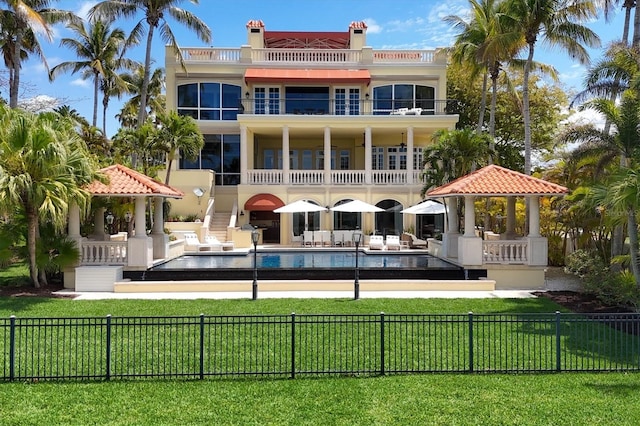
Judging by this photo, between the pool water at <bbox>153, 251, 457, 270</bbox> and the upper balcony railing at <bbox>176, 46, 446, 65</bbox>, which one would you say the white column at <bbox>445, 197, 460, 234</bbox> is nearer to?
the pool water at <bbox>153, 251, 457, 270</bbox>

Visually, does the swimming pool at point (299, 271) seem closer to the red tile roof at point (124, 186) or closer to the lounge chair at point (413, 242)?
the red tile roof at point (124, 186)

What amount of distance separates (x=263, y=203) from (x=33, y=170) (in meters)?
15.5

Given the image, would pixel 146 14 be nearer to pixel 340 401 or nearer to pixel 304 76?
pixel 304 76

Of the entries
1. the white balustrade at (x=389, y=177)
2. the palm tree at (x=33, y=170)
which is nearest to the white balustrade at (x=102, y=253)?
the palm tree at (x=33, y=170)

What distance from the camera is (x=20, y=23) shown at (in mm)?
22516

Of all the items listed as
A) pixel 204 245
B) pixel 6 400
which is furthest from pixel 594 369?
pixel 204 245

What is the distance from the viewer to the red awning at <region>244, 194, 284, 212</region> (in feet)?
96.5

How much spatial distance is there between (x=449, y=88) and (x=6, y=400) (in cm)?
3872

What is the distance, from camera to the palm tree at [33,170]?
1422 centimetres

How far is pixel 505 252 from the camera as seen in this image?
59.0 ft

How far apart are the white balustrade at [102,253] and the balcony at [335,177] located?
13.3 meters

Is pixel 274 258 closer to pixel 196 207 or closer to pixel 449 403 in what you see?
pixel 196 207

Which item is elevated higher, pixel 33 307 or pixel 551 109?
pixel 551 109

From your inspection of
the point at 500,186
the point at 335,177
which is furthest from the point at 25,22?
the point at 500,186
